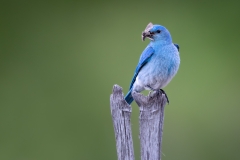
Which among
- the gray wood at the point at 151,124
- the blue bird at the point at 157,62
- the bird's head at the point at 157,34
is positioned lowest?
the gray wood at the point at 151,124

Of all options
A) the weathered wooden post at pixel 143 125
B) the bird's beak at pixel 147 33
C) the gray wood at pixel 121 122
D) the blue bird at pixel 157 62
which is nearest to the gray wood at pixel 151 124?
the weathered wooden post at pixel 143 125

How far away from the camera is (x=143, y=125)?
3.38 metres

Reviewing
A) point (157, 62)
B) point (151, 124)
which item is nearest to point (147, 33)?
point (157, 62)

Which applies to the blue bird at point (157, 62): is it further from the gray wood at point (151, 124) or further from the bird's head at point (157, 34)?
the gray wood at point (151, 124)

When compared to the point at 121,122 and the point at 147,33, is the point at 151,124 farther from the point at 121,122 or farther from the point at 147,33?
the point at 147,33

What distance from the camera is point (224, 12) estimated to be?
27.5 feet

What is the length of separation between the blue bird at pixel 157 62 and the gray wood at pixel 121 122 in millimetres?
1137

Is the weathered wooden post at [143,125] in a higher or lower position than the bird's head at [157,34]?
lower

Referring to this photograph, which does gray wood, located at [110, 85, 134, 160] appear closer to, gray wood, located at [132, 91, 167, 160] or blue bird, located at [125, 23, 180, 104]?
gray wood, located at [132, 91, 167, 160]

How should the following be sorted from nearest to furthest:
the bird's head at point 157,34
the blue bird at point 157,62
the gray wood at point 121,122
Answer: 1. the gray wood at point 121,122
2. the blue bird at point 157,62
3. the bird's head at point 157,34

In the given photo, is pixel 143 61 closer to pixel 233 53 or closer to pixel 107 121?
pixel 107 121

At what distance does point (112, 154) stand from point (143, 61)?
3468mm

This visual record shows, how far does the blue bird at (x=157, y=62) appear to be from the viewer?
4.41 m

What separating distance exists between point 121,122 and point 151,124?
0.23 metres
